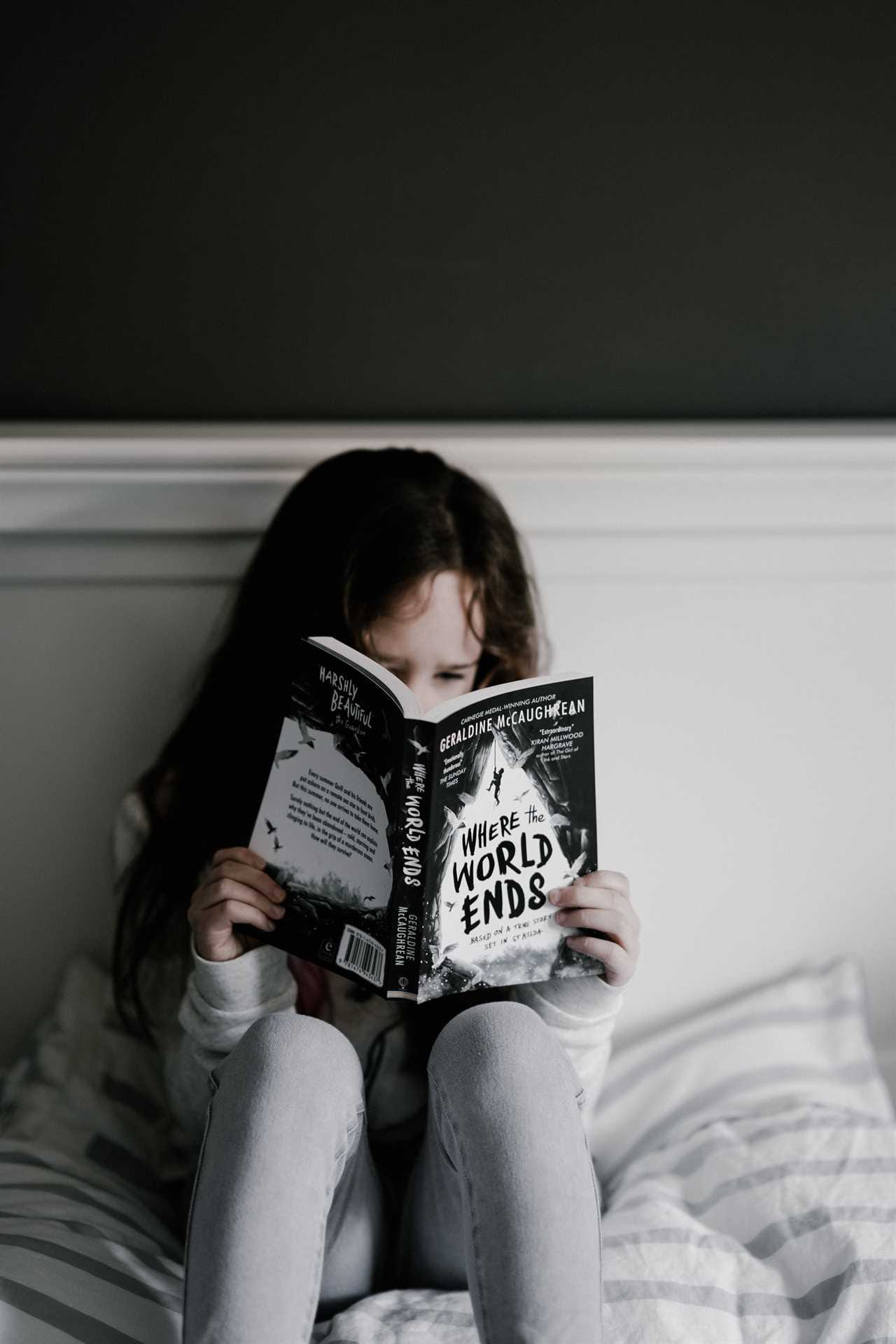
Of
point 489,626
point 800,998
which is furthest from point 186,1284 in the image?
point 800,998

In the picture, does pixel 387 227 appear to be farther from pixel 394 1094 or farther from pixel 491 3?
pixel 394 1094

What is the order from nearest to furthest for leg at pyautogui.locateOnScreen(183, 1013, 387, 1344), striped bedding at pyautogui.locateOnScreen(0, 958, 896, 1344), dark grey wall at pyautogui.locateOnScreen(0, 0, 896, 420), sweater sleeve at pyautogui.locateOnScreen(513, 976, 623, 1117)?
1. leg at pyautogui.locateOnScreen(183, 1013, 387, 1344)
2. striped bedding at pyautogui.locateOnScreen(0, 958, 896, 1344)
3. sweater sleeve at pyautogui.locateOnScreen(513, 976, 623, 1117)
4. dark grey wall at pyautogui.locateOnScreen(0, 0, 896, 420)

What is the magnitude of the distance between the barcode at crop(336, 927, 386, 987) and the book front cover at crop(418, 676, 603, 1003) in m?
0.03

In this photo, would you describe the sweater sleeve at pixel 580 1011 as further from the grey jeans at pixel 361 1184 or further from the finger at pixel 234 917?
the finger at pixel 234 917

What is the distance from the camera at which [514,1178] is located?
0.65m

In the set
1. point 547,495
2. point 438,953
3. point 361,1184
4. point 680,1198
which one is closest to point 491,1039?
point 438,953

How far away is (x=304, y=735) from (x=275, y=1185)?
0.31 meters

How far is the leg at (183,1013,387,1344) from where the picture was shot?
615mm

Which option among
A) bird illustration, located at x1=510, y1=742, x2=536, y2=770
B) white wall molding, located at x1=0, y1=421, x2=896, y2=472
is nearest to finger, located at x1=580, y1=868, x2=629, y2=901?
bird illustration, located at x1=510, y1=742, x2=536, y2=770

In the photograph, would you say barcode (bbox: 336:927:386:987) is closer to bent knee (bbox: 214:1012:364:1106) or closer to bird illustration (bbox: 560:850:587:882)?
bent knee (bbox: 214:1012:364:1106)

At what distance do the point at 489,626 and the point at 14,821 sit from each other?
573mm

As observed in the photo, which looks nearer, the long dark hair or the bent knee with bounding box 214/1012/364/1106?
the bent knee with bounding box 214/1012/364/1106

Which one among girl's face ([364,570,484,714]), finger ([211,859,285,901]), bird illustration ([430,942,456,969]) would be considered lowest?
→ bird illustration ([430,942,456,969])

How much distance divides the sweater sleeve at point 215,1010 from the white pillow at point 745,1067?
1.19 feet
